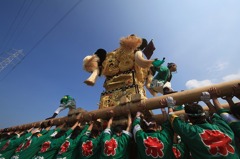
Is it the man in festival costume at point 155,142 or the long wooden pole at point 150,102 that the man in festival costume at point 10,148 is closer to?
the long wooden pole at point 150,102

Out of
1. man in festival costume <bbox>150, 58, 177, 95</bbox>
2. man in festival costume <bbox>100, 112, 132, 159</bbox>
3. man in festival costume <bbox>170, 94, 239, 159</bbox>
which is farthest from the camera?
man in festival costume <bbox>150, 58, 177, 95</bbox>

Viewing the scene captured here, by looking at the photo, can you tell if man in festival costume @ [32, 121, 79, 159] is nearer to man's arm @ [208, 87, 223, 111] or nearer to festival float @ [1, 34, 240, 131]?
festival float @ [1, 34, 240, 131]

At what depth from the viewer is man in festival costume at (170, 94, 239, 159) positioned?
1735 mm

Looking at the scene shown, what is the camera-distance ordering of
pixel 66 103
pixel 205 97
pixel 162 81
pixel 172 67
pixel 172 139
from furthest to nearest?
pixel 66 103, pixel 172 67, pixel 162 81, pixel 205 97, pixel 172 139

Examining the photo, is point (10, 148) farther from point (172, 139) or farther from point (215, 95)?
point (215, 95)

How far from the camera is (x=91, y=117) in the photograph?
327cm

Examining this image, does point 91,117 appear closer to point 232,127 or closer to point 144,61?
point 144,61

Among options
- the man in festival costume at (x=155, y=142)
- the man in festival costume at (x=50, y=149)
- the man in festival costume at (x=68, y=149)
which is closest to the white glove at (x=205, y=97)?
the man in festival costume at (x=155, y=142)

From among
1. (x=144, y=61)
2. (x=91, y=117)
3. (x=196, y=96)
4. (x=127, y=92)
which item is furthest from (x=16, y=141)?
(x=196, y=96)

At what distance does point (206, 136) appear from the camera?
1832mm

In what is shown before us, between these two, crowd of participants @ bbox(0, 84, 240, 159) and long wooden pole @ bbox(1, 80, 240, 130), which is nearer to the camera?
crowd of participants @ bbox(0, 84, 240, 159)

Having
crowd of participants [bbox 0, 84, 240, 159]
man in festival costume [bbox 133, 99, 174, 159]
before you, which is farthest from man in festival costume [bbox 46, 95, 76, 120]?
man in festival costume [bbox 133, 99, 174, 159]

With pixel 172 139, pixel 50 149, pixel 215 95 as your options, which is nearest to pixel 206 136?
pixel 172 139

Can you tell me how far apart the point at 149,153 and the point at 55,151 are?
169cm
